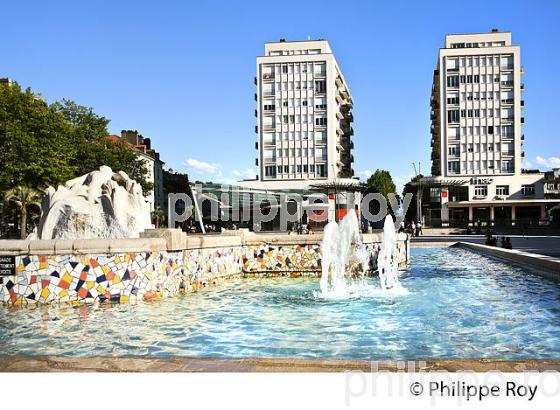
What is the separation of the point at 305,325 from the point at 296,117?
3196 inches

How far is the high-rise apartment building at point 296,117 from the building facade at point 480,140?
17349 mm

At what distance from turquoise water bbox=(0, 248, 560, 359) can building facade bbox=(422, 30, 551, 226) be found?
237 feet

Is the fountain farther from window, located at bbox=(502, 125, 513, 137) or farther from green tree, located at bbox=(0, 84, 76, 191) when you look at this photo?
window, located at bbox=(502, 125, 513, 137)

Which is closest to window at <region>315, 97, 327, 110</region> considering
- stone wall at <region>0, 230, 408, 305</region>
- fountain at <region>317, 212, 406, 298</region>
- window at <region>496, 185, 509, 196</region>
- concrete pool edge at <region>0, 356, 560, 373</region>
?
window at <region>496, 185, 509, 196</region>

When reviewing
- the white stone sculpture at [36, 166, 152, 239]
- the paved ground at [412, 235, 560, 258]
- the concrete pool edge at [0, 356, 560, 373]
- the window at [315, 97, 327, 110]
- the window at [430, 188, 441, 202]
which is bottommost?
the paved ground at [412, 235, 560, 258]

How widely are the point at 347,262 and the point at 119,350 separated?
1089cm

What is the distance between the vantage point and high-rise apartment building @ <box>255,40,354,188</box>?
87.8 m

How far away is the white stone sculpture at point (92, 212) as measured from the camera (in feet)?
45.3

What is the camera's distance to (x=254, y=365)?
16.6ft

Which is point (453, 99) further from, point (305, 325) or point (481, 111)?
point (305, 325)

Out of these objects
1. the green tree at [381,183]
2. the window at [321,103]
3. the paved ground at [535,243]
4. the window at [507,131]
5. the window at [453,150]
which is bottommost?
the paved ground at [535,243]

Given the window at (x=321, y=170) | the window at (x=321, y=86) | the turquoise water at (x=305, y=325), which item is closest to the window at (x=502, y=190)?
the window at (x=321, y=170)

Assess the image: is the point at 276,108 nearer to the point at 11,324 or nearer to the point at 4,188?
the point at 4,188

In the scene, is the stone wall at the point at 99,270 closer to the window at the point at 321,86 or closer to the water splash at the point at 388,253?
the water splash at the point at 388,253
